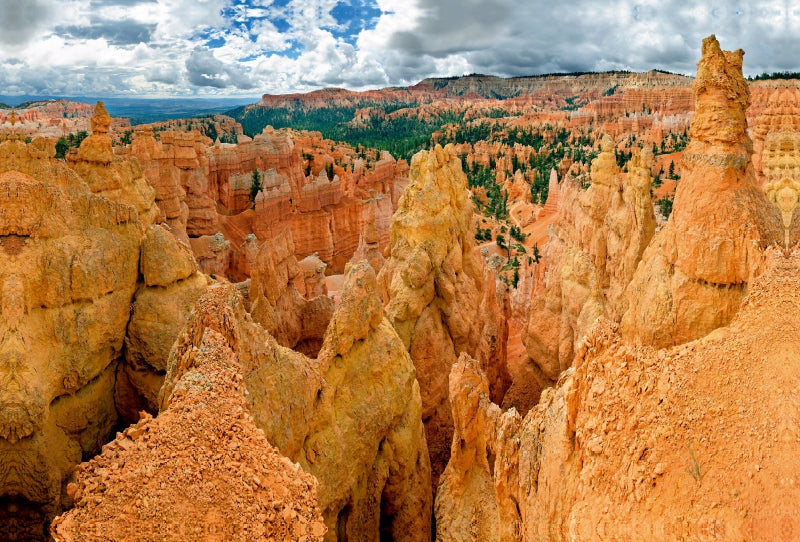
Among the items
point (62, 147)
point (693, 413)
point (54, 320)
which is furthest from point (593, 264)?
point (62, 147)

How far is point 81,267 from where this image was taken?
7781 millimetres

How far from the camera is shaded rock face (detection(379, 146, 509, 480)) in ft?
37.7

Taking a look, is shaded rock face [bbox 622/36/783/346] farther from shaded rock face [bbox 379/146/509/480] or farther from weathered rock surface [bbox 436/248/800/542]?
shaded rock face [bbox 379/146/509/480]

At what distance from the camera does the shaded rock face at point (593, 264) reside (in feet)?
38.3

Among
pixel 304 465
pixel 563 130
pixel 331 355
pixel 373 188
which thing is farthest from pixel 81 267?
pixel 563 130

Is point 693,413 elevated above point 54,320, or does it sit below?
above

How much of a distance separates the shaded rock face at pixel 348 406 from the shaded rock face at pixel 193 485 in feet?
3.78

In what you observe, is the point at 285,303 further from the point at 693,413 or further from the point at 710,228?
the point at 693,413

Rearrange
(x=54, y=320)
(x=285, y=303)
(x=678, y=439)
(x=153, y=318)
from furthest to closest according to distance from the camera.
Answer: (x=285, y=303), (x=153, y=318), (x=54, y=320), (x=678, y=439)

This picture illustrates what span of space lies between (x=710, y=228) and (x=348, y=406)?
515 cm

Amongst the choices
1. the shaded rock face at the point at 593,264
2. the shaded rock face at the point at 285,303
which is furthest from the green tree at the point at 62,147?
the shaded rock face at the point at 593,264

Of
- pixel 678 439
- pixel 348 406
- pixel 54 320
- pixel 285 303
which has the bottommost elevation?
pixel 285 303

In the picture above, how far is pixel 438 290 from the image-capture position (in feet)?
40.9

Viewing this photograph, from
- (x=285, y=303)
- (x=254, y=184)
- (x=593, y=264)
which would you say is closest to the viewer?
(x=593, y=264)
